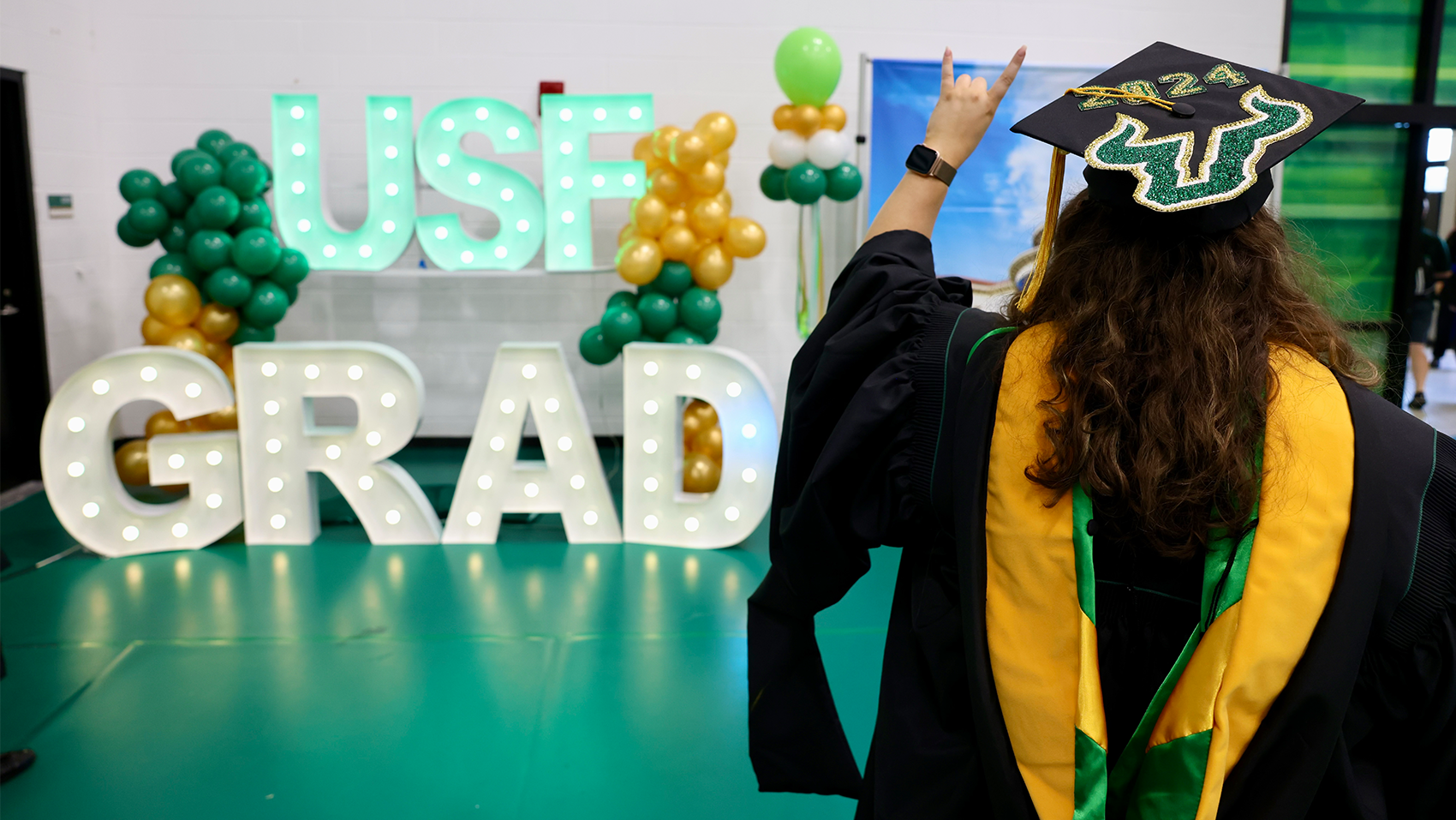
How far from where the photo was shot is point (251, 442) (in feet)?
12.3

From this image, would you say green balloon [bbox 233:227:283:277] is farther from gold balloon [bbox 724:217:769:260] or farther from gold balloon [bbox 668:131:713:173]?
gold balloon [bbox 724:217:769:260]

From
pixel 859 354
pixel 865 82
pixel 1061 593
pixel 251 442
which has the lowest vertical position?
pixel 251 442

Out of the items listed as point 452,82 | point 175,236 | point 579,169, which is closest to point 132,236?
point 175,236

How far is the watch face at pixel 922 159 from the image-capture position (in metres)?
1.21

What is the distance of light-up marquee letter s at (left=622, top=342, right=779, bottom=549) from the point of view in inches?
145

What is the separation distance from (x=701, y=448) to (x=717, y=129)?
51.4 inches

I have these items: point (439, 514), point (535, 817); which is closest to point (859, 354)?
point (535, 817)

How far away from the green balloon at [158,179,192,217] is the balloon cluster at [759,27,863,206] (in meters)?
2.39

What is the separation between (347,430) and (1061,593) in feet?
10.7

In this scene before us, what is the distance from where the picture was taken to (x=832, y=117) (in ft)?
13.5

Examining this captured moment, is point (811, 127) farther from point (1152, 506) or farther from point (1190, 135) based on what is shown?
point (1152, 506)

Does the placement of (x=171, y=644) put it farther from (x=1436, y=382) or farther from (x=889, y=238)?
(x=1436, y=382)

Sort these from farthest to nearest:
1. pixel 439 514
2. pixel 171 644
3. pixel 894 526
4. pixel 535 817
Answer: pixel 439 514 → pixel 171 644 → pixel 535 817 → pixel 894 526

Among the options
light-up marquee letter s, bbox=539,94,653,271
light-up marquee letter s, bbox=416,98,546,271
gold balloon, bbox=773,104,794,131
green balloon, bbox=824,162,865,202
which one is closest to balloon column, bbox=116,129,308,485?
light-up marquee letter s, bbox=416,98,546,271
